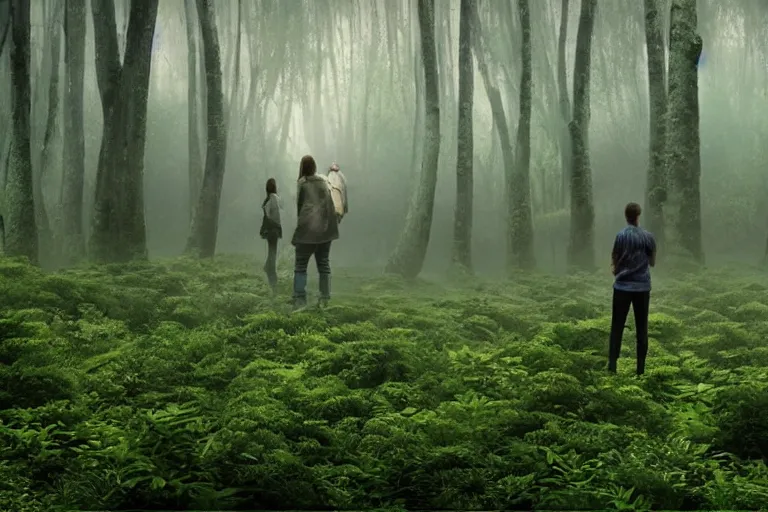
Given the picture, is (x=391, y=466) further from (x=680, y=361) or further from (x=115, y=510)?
(x=680, y=361)

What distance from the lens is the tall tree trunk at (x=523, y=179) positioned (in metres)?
16.4

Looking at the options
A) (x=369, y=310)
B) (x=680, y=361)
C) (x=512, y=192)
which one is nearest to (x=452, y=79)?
(x=512, y=192)

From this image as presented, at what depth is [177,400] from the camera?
680 cm

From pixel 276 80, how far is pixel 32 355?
2160 centimetres

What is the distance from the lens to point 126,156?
13273mm

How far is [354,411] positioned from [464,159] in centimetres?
1016

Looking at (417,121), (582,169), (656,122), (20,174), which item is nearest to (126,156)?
(20,174)

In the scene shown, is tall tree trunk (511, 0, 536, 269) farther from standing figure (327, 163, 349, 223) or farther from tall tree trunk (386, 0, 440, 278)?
standing figure (327, 163, 349, 223)

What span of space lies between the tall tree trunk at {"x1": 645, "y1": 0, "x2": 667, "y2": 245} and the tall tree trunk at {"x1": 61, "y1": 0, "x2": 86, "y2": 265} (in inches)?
428

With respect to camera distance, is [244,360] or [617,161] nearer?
[244,360]

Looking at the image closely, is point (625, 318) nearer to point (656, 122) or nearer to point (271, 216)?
point (271, 216)

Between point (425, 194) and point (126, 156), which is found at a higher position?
point (126, 156)

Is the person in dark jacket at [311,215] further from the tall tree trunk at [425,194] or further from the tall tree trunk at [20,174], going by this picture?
the tall tree trunk at [425,194]

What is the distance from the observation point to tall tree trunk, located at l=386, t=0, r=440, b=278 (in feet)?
50.6
